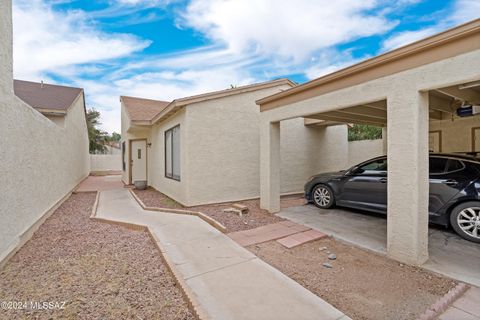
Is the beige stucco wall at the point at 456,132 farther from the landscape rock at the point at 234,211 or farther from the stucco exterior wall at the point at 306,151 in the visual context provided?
the landscape rock at the point at 234,211

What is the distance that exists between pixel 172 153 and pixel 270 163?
380cm

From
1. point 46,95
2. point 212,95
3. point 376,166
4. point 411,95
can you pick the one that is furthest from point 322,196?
point 46,95

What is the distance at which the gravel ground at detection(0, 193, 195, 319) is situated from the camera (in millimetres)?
2193

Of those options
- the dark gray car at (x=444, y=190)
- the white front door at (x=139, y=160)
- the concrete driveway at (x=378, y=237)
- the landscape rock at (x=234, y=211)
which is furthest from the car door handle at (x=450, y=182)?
the white front door at (x=139, y=160)

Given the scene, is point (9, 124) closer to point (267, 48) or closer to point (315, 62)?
point (267, 48)

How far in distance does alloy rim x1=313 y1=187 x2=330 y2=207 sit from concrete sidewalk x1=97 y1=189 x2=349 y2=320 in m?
3.29

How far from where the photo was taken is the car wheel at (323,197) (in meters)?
6.14

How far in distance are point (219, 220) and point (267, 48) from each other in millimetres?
7571

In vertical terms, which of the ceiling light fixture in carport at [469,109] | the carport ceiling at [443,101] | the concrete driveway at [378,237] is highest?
the carport ceiling at [443,101]

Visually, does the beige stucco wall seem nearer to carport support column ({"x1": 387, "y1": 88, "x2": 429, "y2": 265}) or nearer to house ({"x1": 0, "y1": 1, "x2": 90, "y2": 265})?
carport support column ({"x1": 387, "y1": 88, "x2": 429, "y2": 265})

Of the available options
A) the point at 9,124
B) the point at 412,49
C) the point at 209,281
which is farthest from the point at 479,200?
the point at 9,124

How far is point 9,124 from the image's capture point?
10.5 ft

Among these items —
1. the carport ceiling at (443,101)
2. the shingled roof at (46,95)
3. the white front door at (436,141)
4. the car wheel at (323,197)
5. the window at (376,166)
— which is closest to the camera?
the carport ceiling at (443,101)

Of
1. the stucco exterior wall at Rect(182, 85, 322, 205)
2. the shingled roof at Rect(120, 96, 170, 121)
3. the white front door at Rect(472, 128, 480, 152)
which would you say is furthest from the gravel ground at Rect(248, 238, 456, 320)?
the shingled roof at Rect(120, 96, 170, 121)
